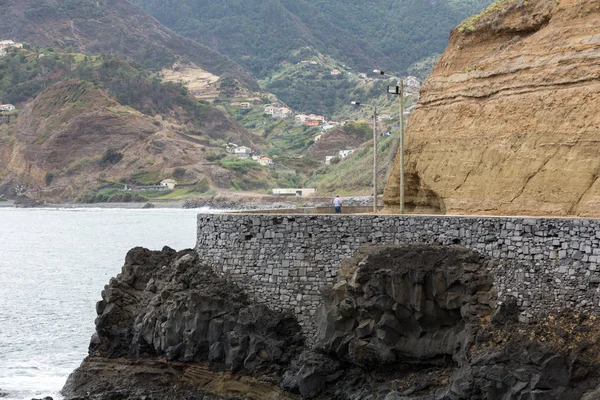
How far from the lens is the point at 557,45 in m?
24.9

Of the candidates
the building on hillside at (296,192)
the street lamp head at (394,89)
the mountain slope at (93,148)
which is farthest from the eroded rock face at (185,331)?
the mountain slope at (93,148)

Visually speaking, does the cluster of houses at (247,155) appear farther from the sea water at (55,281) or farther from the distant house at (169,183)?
the sea water at (55,281)

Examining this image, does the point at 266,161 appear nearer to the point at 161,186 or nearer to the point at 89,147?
the point at 161,186

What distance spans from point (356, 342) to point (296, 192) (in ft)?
383

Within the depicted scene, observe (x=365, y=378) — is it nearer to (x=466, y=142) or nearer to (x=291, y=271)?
(x=291, y=271)

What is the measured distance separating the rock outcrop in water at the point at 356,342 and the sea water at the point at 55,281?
156 inches

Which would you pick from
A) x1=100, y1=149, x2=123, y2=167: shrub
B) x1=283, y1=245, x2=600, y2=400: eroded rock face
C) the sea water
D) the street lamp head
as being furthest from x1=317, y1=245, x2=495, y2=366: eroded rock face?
x1=100, y1=149, x2=123, y2=167: shrub

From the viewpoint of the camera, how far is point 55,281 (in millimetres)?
61031

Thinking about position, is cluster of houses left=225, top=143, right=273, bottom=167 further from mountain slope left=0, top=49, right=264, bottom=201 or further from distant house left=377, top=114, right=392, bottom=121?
distant house left=377, top=114, right=392, bottom=121

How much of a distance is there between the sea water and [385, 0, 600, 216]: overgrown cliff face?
13.5 m

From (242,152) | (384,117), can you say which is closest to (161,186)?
(242,152)

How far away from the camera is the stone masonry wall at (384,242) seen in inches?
773

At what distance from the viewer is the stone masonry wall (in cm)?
1962

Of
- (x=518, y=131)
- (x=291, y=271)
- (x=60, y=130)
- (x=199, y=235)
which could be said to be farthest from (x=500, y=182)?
(x=60, y=130)
